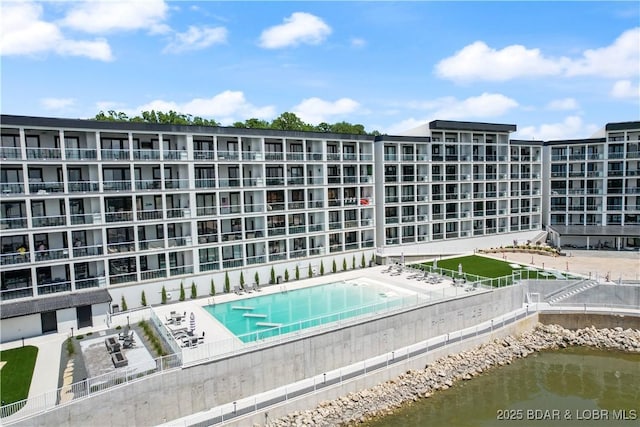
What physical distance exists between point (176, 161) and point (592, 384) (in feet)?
95.3

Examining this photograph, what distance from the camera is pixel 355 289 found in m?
31.3

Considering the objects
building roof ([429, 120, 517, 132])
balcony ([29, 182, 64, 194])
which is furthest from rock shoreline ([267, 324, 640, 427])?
building roof ([429, 120, 517, 132])

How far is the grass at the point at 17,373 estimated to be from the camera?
729 inches

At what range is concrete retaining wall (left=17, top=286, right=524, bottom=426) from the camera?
58.3 feet

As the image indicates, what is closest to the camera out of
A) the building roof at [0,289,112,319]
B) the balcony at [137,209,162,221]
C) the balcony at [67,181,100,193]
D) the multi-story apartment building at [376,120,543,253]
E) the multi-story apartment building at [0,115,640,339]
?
the building roof at [0,289,112,319]

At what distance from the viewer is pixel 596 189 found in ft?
161

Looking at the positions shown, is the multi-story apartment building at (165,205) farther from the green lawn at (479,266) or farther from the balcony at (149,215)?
the green lawn at (479,266)

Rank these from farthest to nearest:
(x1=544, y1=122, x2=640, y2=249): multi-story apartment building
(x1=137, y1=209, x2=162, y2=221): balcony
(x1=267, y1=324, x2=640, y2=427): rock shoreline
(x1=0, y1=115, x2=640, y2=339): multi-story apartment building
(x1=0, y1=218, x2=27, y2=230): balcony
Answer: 1. (x1=544, y1=122, x2=640, y2=249): multi-story apartment building
2. (x1=137, y1=209, x2=162, y2=221): balcony
3. (x1=0, y1=115, x2=640, y2=339): multi-story apartment building
4. (x1=0, y1=218, x2=27, y2=230): balcony
5. (x1=267, y1=324, x2=640, y2=427): rock shoreline

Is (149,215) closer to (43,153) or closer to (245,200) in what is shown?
(43,153)

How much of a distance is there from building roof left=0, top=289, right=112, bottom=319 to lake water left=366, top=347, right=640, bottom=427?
17.9 m

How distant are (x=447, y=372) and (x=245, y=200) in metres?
19.1

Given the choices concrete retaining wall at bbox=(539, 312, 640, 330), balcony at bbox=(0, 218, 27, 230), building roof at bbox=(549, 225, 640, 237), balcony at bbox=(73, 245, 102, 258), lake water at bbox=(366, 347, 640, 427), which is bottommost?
lake water at bbox=(366, 347, 640, 427)

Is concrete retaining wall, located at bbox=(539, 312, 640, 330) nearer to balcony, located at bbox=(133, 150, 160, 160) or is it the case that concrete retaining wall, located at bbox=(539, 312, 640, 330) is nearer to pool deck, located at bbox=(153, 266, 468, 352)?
pool deck, located at bbox=(153, 266, 468, 352)

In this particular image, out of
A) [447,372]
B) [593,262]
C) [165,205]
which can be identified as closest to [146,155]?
[165,205]
